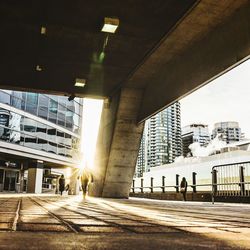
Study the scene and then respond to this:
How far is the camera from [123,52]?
12.5 m

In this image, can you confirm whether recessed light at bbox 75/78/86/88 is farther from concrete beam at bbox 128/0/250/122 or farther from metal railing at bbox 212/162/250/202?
metal railing at bbox 212/162/250/202

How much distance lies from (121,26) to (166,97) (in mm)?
4540

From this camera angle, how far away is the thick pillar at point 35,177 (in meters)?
42.7

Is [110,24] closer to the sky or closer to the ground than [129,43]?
closer to the ground

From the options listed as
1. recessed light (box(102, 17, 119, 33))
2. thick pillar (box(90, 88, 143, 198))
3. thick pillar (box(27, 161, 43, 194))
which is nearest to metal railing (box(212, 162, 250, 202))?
thick pillar (box(90, 88, 143, 198))

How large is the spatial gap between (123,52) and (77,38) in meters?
1.94

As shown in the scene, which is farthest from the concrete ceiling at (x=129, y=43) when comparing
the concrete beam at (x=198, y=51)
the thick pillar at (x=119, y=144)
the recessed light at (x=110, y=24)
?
the thick pillar at (x=119, y=144)

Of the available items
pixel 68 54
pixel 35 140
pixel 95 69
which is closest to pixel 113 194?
pixel 95 69

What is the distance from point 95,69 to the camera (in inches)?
564

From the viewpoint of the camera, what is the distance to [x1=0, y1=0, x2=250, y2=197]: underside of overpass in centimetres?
934

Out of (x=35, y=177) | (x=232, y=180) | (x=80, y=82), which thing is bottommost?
(x=232, y=180)

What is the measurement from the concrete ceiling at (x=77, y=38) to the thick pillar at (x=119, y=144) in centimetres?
143

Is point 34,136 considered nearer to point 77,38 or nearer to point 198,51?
point 77,38

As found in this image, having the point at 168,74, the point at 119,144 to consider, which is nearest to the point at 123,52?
the point at 168,74
